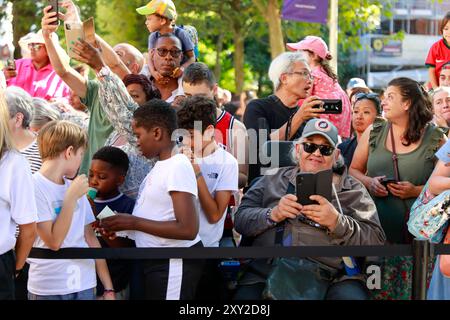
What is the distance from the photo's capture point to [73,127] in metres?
5.28

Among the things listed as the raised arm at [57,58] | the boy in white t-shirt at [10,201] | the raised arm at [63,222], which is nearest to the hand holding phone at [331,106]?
the raised arm at [57,58]

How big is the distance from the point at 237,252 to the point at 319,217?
76 cm

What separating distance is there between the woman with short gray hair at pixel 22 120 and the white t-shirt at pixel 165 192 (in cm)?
102

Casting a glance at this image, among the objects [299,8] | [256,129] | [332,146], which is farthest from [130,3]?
[332,146]

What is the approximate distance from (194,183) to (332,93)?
2.68 metres

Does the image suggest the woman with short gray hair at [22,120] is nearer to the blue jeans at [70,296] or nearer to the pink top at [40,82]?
the blue jeans at [70,296]

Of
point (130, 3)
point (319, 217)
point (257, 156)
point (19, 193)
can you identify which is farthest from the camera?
point (130, 3)

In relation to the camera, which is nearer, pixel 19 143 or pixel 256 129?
pixel 19 143

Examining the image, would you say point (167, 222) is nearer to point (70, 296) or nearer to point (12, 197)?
point (70, 296)

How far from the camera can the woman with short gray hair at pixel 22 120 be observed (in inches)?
224

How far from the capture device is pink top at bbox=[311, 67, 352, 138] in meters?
7.46

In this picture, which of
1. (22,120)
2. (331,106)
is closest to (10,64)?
(22,120)
